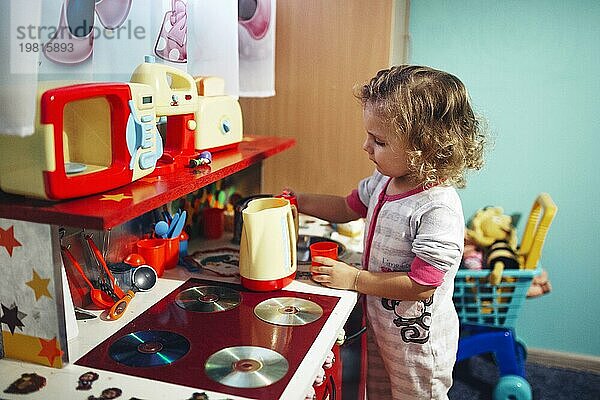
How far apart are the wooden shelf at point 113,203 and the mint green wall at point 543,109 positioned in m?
1.20

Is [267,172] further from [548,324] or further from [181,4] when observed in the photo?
[548,324]

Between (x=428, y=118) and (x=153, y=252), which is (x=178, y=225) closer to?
(x=153, y=252)

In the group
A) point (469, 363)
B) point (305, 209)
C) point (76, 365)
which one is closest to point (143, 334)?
point (76, 365)

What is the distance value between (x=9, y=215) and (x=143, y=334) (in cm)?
32

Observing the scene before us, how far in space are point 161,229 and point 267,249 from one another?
0.29 meters

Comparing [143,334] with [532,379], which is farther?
[532,379]

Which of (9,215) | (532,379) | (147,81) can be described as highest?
(147,81)

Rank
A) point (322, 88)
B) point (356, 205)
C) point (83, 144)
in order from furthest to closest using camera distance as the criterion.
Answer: point (322, 88) → point (356, 205) → point (83, 144)

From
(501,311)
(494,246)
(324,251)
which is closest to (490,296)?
(501,311)

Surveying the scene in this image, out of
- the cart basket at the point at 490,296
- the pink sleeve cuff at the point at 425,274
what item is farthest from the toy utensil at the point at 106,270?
the cart basket at the point at 490,296

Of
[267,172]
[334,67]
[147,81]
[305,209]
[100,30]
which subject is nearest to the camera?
[100,30]

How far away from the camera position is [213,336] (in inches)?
44.4

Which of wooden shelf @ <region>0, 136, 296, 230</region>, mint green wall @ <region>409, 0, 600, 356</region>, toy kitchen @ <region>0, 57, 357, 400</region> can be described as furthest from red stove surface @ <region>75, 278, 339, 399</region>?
mint green wall @ <region>409, 0, 600, 356</region>

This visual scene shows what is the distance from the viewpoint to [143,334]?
1.13 metres
